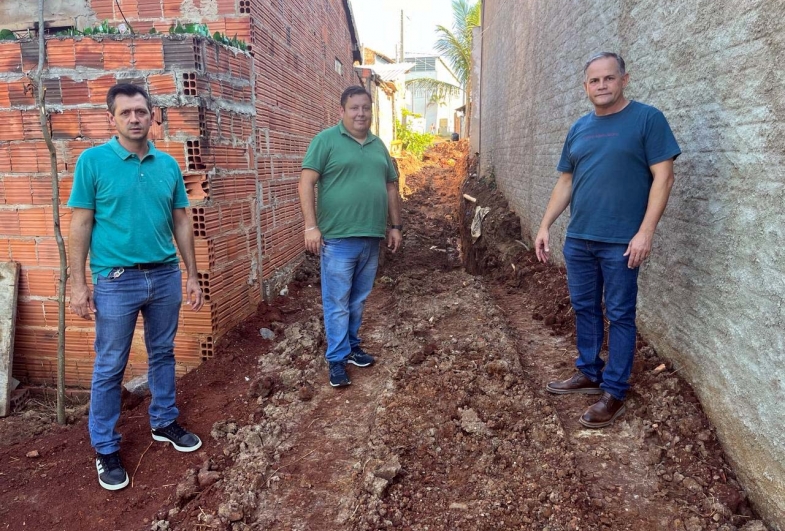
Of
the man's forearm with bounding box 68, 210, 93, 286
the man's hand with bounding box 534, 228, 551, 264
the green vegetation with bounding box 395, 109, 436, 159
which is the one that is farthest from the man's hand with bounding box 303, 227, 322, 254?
the green vegetation with bounding box 395, 109, 436, 159

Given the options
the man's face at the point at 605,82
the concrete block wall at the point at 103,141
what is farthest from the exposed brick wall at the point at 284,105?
the man's face at the point at 605,82

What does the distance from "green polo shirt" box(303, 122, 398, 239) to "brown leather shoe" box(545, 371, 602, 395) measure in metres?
1.66

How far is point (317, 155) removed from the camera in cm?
344

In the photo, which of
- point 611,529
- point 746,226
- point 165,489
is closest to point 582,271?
point 746,226

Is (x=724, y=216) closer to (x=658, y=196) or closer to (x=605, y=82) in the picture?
(x=658, y=196)

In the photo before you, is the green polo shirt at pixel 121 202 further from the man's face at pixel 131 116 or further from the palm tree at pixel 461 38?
the palm tree at pixel 461 38

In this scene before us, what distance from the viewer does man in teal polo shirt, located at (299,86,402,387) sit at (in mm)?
3460

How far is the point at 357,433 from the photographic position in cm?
309

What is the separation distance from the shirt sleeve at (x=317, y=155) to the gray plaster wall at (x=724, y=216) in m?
2.28

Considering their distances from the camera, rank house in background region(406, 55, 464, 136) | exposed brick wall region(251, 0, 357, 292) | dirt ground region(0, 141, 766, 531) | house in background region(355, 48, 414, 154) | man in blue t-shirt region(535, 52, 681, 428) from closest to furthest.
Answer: dirt ground region(0, 141, 766, 531), man in blue t-shirt region(535, 52, 681, 428), exposed brick wall region(251, 0, 357, 292), house in background region(355, 48, 414, 154), house in background region(406, 55, 464, 136)

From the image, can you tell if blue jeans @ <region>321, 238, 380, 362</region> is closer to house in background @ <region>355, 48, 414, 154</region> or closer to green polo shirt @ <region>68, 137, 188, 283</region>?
green polo shirt @ <region>68, 137, 188, 283</region>

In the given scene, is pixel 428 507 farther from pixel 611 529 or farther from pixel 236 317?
pixel 236 317

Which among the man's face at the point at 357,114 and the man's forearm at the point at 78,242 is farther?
the man's face at the point at 357,114

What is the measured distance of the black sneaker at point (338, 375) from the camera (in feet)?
12.0
